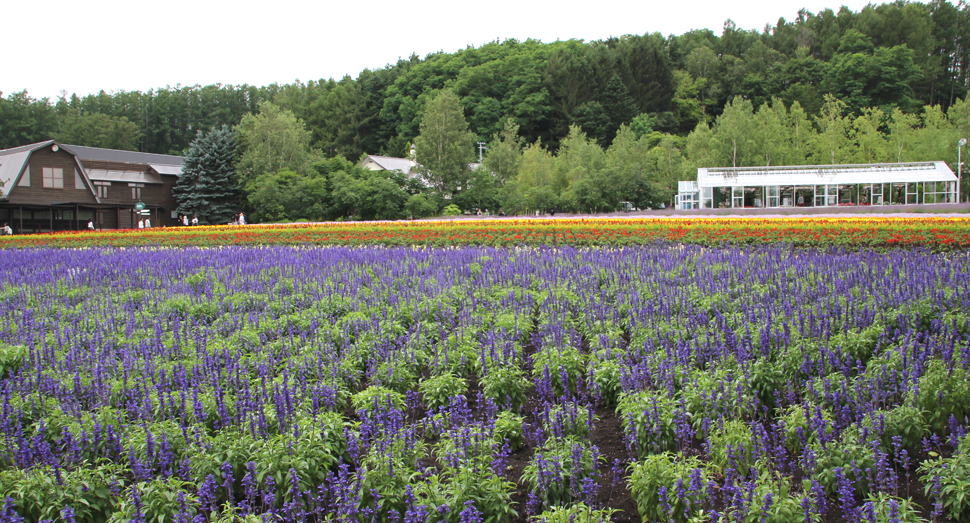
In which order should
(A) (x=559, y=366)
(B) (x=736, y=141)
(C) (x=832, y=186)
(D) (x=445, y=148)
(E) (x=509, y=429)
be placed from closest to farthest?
(E) (x=509, y=429)
(A) (x=559, y=366)
(C) (x=832, y=186)
(D) (x=445, y=148)
(B) (x=736, y=141)

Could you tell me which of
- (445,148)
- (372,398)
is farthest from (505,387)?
(445,148)

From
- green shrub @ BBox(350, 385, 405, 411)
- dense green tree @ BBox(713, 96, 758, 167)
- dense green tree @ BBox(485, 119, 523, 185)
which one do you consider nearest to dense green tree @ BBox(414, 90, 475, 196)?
dense green tree @ BBox(485, 119, 523, 185)

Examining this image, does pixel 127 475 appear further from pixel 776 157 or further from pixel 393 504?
pixel 776 157

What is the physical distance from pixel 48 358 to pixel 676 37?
10478 centimetres

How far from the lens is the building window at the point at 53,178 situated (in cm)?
4053

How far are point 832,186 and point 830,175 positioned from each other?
2.45ft

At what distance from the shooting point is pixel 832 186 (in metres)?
36.7

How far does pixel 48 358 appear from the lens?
19.9 ft

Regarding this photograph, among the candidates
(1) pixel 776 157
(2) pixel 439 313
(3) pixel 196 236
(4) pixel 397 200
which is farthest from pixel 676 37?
(2) pixel 439 313

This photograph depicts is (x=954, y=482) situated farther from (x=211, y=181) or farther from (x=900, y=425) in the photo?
(x=211, y=181)

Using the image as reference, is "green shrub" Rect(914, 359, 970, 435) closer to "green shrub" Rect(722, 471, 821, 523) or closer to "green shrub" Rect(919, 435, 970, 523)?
"green shrub" Rect(919, 435, 970, 523)

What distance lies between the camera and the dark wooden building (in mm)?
39438

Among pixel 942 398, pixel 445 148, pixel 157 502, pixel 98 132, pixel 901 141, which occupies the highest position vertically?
pixel 98 132

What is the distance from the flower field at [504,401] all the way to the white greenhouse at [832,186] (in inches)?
1136
